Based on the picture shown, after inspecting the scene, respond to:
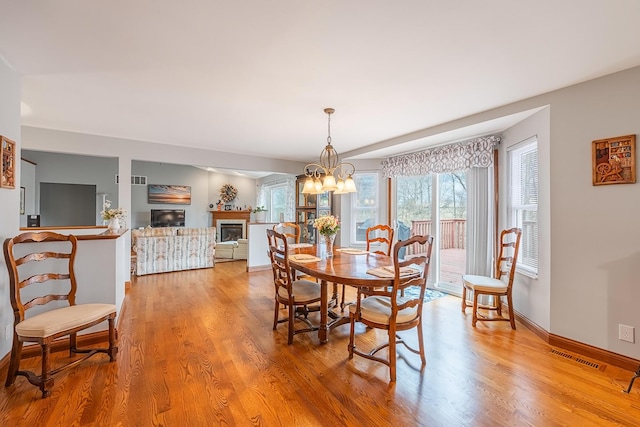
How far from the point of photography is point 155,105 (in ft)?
10.4

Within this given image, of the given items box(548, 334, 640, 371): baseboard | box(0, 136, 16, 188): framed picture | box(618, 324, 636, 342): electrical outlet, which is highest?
box(0, 136, 16, 188): framed picture

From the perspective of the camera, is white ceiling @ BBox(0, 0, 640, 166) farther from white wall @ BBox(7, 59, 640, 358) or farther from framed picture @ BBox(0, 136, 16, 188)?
framed picture @ BBox(0, 136, 16, 188)

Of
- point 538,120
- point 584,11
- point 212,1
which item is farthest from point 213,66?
point 538,120

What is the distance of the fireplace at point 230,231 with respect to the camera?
9523 mm

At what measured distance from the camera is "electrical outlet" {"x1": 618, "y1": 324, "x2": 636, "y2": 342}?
2.26 metres

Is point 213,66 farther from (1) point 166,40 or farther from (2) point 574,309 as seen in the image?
(2) point 574,309

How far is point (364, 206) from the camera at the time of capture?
5492mm

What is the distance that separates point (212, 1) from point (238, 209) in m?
8.77

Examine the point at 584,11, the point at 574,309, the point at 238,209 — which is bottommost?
the point at 574,309

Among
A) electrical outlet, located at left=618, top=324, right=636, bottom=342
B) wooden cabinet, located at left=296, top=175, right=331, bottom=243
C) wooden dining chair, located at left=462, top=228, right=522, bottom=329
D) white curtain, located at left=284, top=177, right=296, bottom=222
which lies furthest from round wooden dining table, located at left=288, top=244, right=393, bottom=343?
white curtain, located at left=284, top=177, right=296, bottom=222

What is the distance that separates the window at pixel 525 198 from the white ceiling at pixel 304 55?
0.45 meters

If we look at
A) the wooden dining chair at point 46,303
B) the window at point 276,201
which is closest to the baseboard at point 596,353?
the wooden dining chair at point 46,303

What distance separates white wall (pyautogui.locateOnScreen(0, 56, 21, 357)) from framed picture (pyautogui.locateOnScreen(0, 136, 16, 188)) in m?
0.05

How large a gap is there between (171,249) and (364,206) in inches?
156
